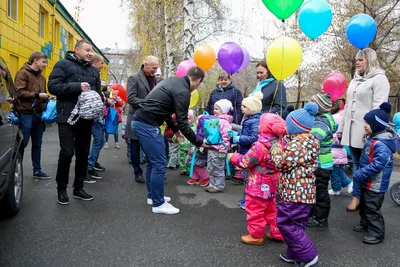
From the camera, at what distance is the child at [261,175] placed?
10.5 feet

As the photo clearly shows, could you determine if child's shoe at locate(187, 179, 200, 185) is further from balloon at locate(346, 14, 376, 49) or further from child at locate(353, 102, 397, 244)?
balloon at locate(346, 14, 376, 49)

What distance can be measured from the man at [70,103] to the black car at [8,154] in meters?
0.45

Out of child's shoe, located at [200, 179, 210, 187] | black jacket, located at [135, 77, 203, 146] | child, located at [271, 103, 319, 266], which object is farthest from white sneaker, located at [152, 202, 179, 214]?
child, located at [271, 103, 319, 266]

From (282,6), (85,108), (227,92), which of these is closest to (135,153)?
(85,108)

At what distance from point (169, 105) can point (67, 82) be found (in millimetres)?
1341

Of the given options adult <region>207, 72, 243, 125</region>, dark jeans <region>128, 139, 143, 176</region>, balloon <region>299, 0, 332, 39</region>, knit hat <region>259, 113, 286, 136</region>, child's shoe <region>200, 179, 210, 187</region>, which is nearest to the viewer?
knit hat <region>259, 113, 286, 136</region>

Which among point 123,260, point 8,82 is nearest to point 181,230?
point 123,260

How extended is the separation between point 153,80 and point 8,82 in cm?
211

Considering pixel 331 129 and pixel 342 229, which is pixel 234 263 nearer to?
pixel 342 229

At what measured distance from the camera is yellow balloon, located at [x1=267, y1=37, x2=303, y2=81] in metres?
4.52

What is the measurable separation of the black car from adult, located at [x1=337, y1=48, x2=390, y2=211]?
385 cm

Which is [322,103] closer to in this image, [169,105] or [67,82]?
[169,105]

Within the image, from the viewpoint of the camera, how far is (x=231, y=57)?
6.28 meters

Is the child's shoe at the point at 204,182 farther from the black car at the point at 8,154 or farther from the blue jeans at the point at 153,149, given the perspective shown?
the black car at the point at 8,154
